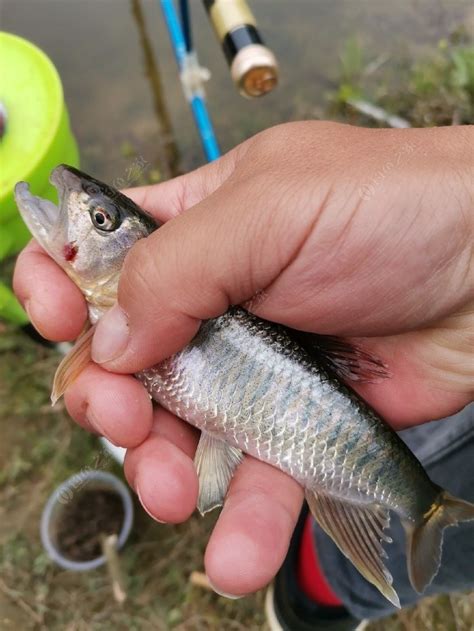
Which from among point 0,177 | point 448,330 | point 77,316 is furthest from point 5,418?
point 448,330

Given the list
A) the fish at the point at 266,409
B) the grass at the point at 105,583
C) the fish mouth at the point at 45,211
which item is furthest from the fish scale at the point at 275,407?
the grass at the point at 105,583

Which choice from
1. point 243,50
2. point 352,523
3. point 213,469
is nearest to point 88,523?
point 213,469

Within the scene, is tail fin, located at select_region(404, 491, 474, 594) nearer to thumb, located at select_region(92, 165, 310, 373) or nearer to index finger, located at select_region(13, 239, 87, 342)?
thumb, located at select_region(92, 165, 310, 373)

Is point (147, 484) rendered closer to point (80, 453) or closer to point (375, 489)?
point (375, 489)

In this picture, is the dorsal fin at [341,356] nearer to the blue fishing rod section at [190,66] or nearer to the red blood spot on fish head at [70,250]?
the red blood spot on fish head at [70,250]

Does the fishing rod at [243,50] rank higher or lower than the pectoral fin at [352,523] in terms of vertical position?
higher

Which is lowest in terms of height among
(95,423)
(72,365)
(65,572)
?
(65,572)

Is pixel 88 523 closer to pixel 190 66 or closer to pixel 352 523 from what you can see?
pixel 352 523
